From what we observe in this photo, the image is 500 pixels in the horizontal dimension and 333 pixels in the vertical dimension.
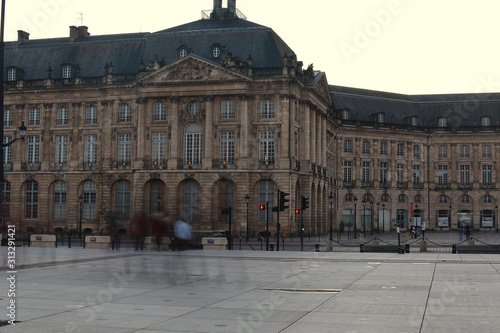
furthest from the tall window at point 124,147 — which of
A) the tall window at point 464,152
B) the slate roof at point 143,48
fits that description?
the tall window at point 464,152

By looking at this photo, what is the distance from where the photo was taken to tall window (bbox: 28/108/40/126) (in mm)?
73125

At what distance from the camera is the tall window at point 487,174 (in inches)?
3834

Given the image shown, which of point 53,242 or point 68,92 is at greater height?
point 68,92

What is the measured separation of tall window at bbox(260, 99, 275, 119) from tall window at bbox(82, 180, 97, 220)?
731 inches

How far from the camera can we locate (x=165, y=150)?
222 feet

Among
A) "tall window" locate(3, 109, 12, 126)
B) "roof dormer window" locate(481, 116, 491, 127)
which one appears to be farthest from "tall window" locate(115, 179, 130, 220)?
"roof dormer window" locate(481, 116, 491, 127)

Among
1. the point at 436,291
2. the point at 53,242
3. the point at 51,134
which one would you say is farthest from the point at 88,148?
the point at 436,291

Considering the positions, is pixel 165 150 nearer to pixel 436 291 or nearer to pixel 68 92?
pixel 68 92

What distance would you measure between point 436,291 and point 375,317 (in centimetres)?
528

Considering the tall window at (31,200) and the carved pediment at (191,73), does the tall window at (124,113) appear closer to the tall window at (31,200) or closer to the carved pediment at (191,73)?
the carved pediment at (191,73)

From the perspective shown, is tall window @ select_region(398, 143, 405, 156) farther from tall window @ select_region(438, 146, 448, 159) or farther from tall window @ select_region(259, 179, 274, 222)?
tall window @ select_region(259, 179, 274, 222)

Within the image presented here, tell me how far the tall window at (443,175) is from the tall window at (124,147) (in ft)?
155

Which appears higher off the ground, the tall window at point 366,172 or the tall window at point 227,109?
the tall window at point 227,109

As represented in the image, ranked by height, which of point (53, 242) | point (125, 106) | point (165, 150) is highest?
point (125, 106)
